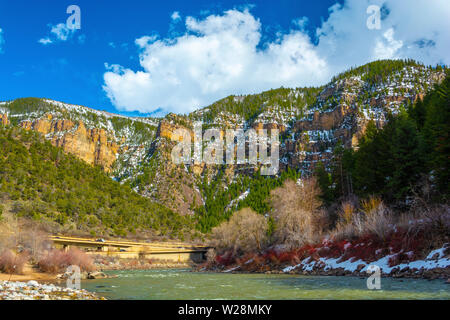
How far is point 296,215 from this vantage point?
44.2m

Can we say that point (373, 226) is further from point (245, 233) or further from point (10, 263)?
point (10, 263)

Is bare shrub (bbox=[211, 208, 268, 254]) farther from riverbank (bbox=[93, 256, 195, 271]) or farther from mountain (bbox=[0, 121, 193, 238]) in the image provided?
mountain (bbox=[0, 121, 193, 238])

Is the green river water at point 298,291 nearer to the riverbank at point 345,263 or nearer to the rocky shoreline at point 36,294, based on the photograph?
the riverbank at point 345,263

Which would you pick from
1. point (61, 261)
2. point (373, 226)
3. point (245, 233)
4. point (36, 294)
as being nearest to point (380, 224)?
point (373, 226)

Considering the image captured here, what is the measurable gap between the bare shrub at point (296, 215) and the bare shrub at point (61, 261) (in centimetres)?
2711

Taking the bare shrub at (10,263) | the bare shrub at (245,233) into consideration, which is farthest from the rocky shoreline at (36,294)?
the bare shrub at (245,233)

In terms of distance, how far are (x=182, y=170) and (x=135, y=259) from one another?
121 metres

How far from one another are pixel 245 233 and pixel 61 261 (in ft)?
95.3

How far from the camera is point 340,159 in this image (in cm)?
6788

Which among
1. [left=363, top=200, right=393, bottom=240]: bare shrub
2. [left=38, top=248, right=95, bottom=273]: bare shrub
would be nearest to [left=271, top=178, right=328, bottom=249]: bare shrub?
[left=363, top=200, right=393, bottom=240]: bare shrub

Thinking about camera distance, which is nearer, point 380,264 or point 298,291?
point 298,291

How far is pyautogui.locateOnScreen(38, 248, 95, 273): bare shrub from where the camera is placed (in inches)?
1325

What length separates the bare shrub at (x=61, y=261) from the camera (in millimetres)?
33666
